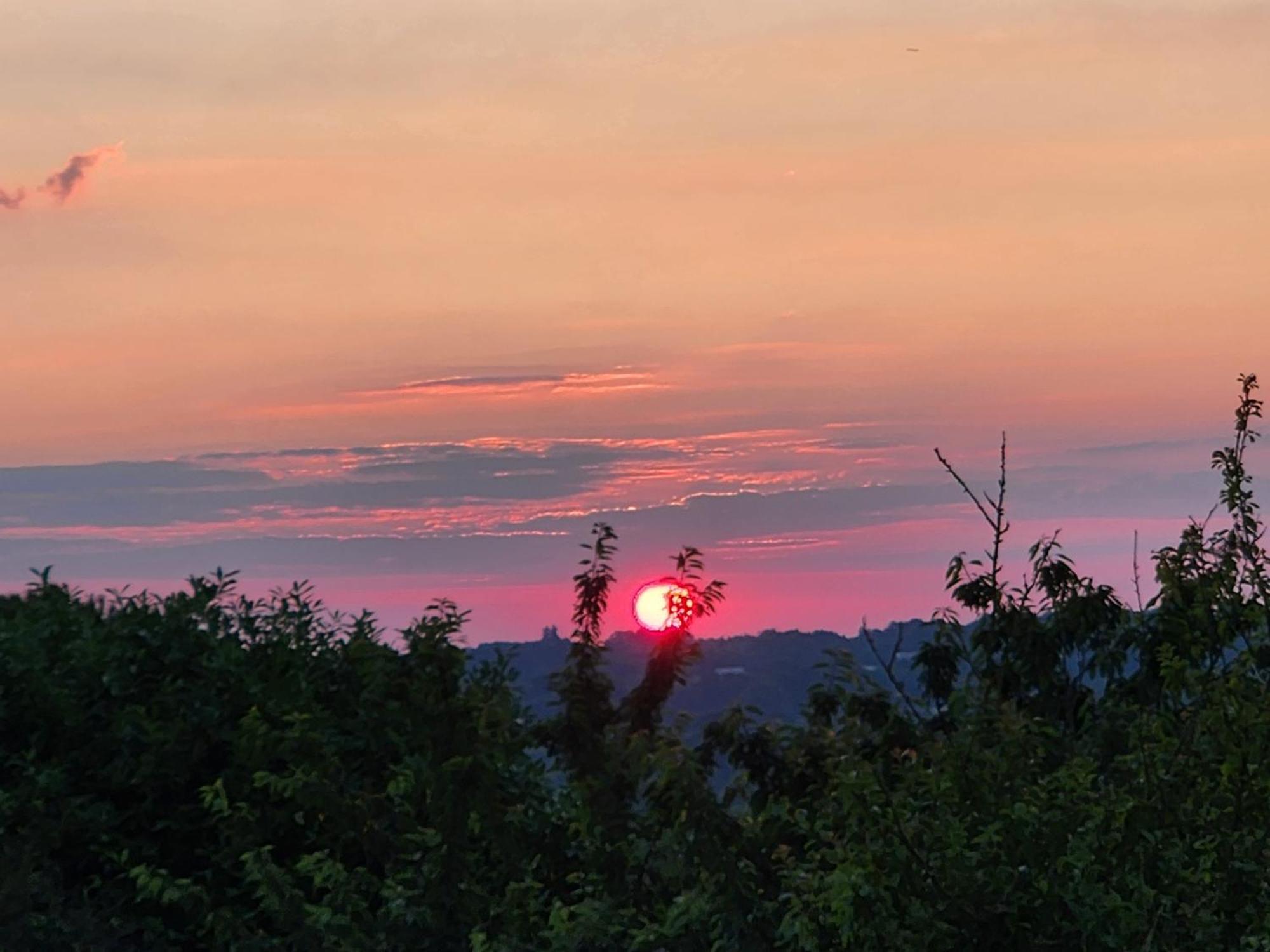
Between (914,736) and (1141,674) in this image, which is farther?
(1141,674)

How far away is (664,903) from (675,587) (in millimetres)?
1786

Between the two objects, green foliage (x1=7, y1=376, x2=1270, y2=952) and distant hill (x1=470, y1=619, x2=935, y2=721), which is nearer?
green foliage (x1=7, y1=376, x2=1270, y2=952)

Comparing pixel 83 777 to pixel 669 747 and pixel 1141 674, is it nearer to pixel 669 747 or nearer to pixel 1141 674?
pixel 669 747

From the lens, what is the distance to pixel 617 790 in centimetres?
959

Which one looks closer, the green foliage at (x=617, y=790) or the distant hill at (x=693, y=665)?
the green foliage at (x=617, y=790)

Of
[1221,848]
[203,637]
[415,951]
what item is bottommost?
[415,951]

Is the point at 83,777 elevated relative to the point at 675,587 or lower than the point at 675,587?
lower

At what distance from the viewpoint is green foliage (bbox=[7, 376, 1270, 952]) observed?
813 centimetres

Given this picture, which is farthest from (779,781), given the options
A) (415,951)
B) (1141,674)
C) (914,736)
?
(1141,674)

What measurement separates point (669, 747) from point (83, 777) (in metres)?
4.17

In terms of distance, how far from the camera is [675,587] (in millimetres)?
9883

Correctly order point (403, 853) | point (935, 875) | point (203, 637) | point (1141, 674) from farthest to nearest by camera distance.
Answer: point (1141, 674)
point (203, 637)
point (403, 853)
point (935, 875)

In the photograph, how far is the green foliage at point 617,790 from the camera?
813 centimetres

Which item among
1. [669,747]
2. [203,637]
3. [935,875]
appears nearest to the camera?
[935,875]
